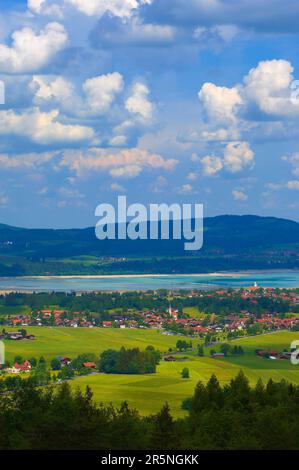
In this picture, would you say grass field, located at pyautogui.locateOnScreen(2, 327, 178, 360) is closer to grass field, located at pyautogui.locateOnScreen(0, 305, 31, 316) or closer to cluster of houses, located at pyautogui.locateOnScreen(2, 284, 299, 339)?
cluster of houses, located at pyautogui.locateOnScreen(2, 284, 299, 339)

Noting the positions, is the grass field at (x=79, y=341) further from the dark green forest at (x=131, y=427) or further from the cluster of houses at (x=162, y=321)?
the dark green forest at (x=131, y=427)

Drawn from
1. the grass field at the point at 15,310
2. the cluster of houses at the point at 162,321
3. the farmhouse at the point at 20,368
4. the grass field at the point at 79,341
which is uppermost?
the grass field at the point at 15,310

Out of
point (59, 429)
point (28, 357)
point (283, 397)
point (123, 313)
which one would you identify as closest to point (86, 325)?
point (123, 313)

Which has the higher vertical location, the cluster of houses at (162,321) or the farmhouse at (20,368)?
the cluster of houses at (162,321)

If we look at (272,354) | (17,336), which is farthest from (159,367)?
(17,336)

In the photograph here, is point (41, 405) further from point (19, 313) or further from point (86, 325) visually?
point (19, 313)

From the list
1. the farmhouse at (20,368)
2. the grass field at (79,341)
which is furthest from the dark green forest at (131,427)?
the grass field at (79,341)
